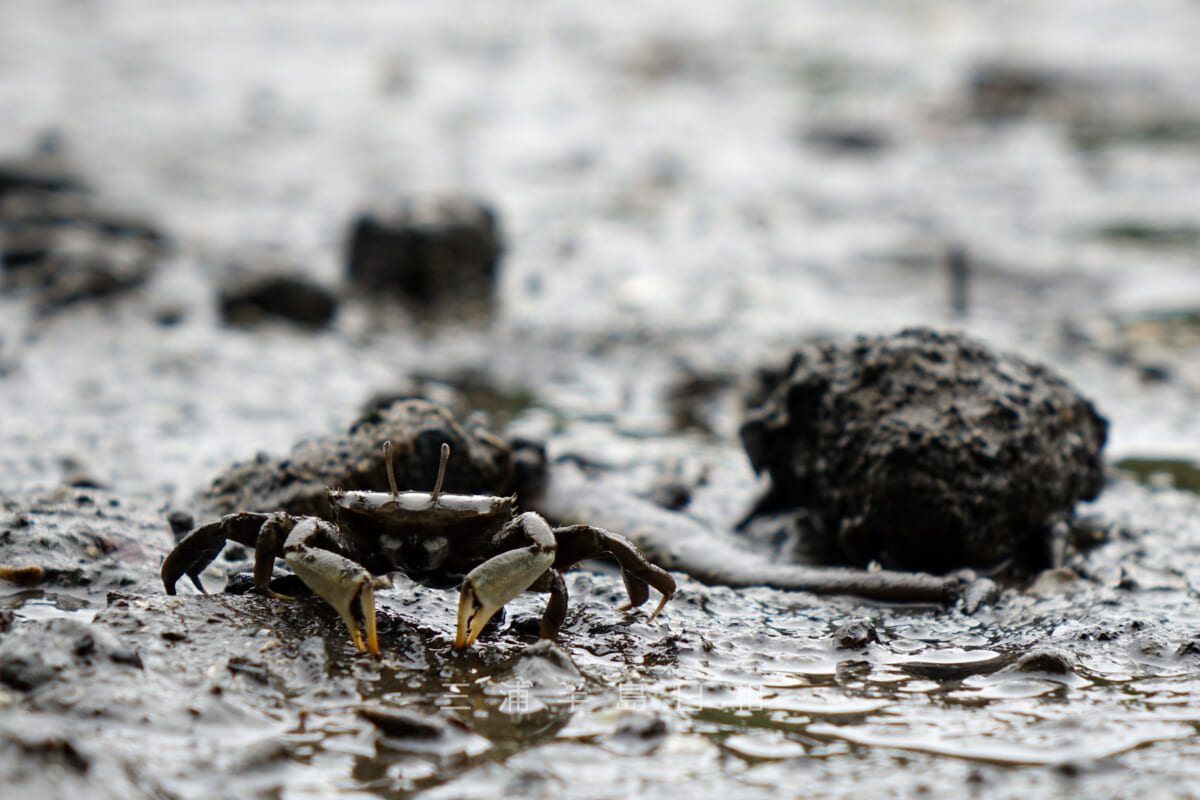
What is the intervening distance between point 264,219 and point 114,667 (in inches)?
349

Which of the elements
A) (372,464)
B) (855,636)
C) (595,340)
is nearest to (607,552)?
(855,636)

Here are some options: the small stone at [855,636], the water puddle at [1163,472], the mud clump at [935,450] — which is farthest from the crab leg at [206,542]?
the water puddle at [1163,472]

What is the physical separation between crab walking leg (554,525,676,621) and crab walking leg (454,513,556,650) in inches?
7.2

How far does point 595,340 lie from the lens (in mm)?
7855

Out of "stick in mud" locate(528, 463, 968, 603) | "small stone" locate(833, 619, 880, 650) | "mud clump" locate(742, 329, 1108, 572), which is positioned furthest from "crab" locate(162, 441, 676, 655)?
"mud clump" locate(742, 329, 1108, 572)

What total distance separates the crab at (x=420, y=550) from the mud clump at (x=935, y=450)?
1137mm

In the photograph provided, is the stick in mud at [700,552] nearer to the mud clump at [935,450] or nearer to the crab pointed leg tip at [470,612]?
the mud clump at [935,450]

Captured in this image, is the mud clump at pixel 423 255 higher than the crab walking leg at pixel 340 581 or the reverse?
higher

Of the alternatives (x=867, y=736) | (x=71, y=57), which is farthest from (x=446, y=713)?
(x=71, y=57)

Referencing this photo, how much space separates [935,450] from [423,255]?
18.9 feet

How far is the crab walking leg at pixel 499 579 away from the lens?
8.65 ft

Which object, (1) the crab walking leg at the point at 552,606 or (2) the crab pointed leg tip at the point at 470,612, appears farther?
(1) the crab walking leg at the point at 552,606

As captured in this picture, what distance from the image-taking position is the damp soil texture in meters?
2.37

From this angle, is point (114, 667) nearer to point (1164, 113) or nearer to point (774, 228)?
point (774, 228)
